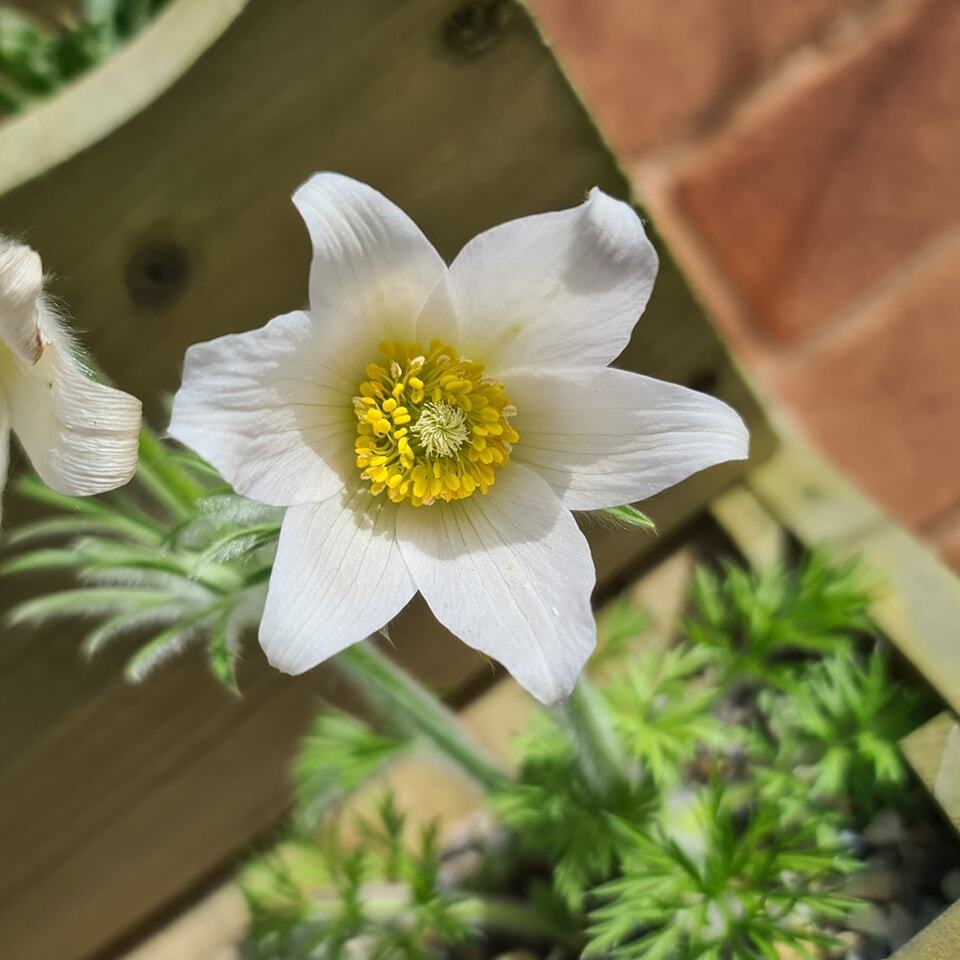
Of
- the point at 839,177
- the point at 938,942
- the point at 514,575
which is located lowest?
the point at 938,942

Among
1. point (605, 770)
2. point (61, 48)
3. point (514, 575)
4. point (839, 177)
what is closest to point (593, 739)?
point (605, 770)

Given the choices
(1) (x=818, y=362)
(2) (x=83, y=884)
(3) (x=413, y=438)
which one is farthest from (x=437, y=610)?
(1) (x=818, y=362)

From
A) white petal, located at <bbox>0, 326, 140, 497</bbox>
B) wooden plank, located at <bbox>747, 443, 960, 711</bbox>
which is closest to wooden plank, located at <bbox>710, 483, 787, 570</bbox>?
wooden plank, located at <bbox>747, 443, 960, 711</bbox>

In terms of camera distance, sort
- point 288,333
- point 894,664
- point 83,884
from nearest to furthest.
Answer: point 288,333, point 894,664, point 83,884

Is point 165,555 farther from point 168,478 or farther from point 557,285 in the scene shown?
point 557,285

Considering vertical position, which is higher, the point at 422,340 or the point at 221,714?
the point at 422,340

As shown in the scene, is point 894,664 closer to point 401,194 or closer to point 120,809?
point 401,194

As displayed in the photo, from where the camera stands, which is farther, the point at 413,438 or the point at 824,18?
the point at 824,18

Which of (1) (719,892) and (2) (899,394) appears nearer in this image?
(1) (719,892)
